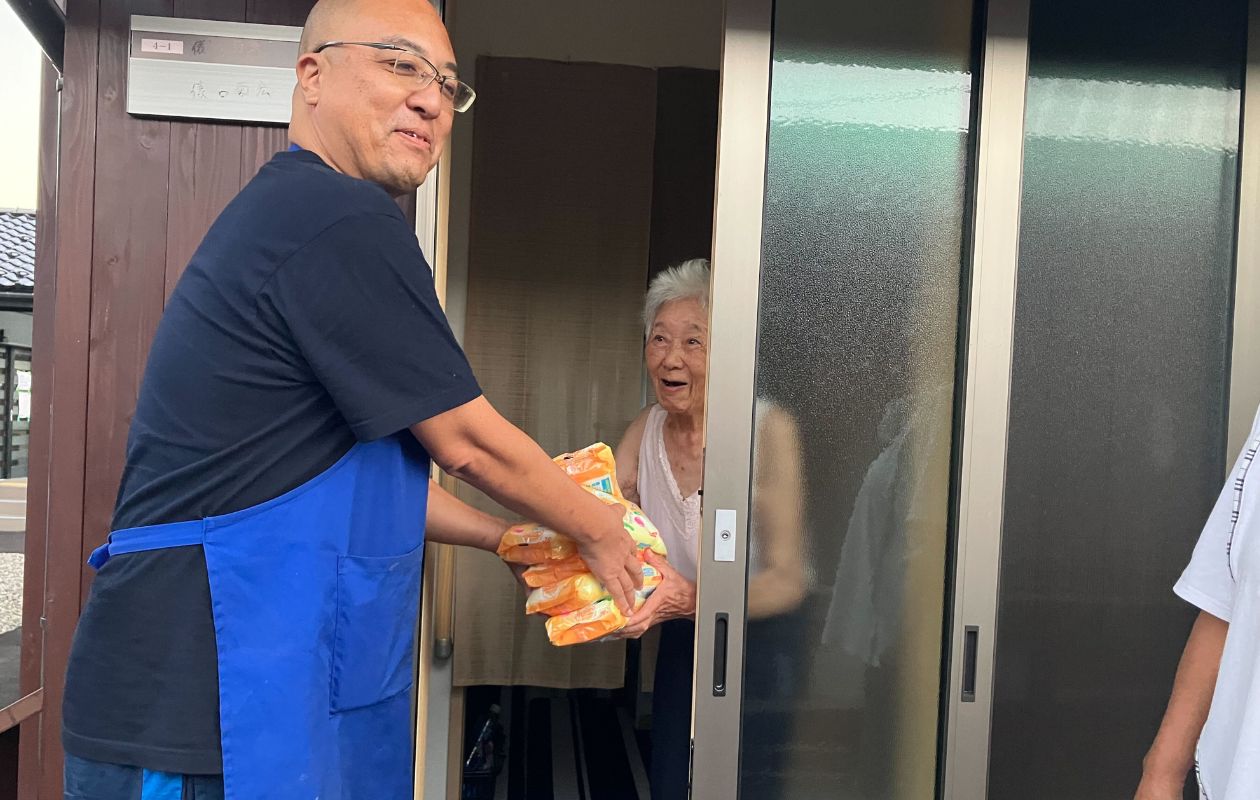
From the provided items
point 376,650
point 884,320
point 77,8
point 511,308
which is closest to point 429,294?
point 376,650

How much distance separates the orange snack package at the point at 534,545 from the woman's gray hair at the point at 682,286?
103cm

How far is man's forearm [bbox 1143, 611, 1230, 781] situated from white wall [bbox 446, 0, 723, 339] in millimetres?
2610

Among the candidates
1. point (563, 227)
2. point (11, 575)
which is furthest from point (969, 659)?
point (563, 227)

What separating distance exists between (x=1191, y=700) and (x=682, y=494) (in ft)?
4.43

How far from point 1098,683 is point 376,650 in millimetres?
1592

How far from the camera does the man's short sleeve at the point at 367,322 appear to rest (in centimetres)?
125

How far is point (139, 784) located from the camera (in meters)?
1.26

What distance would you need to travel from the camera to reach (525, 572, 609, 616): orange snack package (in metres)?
1.79

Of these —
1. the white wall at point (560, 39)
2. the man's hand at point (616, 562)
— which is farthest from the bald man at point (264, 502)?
the white wall at point (560, 39)

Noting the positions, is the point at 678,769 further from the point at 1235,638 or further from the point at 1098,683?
the point at 1235,638

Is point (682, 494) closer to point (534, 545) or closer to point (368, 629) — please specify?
point (534, 545)

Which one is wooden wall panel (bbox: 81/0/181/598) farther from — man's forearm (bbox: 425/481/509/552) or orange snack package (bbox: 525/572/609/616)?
orange snack package (bbox: 525/572/609/616)

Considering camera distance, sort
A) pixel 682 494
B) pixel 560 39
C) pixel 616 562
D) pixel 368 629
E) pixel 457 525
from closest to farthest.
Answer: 1. pixel 368 629
2. pixel 616 562
3. pixel 457 525
4. pixel 682 494
5. pixel 560 39

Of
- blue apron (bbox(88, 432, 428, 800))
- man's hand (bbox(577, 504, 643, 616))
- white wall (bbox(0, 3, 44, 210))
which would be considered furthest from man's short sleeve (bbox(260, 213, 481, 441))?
white wall (bbox(0, 3, 44, 210))
